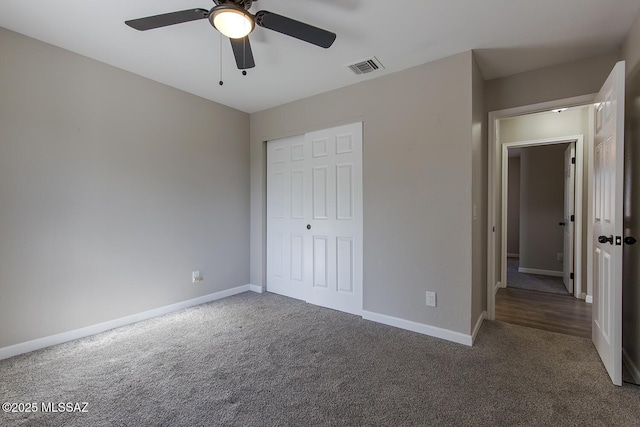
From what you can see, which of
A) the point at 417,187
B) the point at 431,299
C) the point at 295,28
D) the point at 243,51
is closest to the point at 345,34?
the point at 295,28

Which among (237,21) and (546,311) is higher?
(237,21)

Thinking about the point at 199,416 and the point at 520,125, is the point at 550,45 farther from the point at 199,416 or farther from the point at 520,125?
the point at 199,416

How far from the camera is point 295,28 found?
5.58 feet

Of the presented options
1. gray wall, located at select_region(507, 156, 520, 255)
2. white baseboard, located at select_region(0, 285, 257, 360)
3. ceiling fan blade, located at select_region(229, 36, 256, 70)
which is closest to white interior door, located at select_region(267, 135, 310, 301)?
white baseboard, located at select_region(0, 285, 257, 360)

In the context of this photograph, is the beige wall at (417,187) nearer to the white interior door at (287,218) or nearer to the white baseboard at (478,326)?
the white baseboard at (478,326)

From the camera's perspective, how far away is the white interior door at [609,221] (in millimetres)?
1822

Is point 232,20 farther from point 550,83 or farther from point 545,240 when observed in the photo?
point 545,240

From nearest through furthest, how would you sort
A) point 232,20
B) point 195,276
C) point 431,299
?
point 232,20, point 431,299, point 195,276

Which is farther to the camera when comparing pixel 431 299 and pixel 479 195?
pixel 479 195

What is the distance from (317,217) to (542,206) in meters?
4.49

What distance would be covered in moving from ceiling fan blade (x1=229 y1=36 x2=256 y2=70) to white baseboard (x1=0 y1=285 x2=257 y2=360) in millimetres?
2704

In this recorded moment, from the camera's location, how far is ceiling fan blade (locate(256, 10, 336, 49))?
1631 millimetres

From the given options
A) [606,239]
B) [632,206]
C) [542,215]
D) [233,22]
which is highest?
[233,22]

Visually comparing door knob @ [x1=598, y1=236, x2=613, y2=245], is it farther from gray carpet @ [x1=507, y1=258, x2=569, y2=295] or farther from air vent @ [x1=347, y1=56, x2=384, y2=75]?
gray carpet @ [x1=507, y1=258, x2=569, y2=295]
